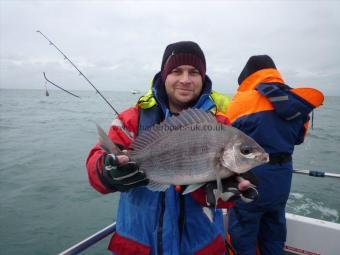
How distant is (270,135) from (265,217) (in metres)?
1.25

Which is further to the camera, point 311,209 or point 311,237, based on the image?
point 311,209

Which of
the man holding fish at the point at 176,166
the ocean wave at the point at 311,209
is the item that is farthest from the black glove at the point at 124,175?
the ocean wave at the point at 311,209

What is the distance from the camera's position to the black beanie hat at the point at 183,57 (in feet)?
9.29

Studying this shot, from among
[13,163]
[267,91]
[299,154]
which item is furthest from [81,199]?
[299,154]

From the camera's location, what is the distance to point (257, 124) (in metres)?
3.75

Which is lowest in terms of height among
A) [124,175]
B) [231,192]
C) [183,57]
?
[231,192]

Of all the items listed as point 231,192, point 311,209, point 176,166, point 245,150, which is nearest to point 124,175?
point 176,166

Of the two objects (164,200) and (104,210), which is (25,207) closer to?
(104,210)

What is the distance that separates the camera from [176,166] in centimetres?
229

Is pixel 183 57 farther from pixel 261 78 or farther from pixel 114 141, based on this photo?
pixel 261 78

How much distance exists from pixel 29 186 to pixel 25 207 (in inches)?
75.1

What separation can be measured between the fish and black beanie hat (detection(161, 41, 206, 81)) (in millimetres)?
680

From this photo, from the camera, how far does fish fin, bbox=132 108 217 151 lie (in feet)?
7.72

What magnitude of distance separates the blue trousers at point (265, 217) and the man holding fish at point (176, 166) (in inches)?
46.0
